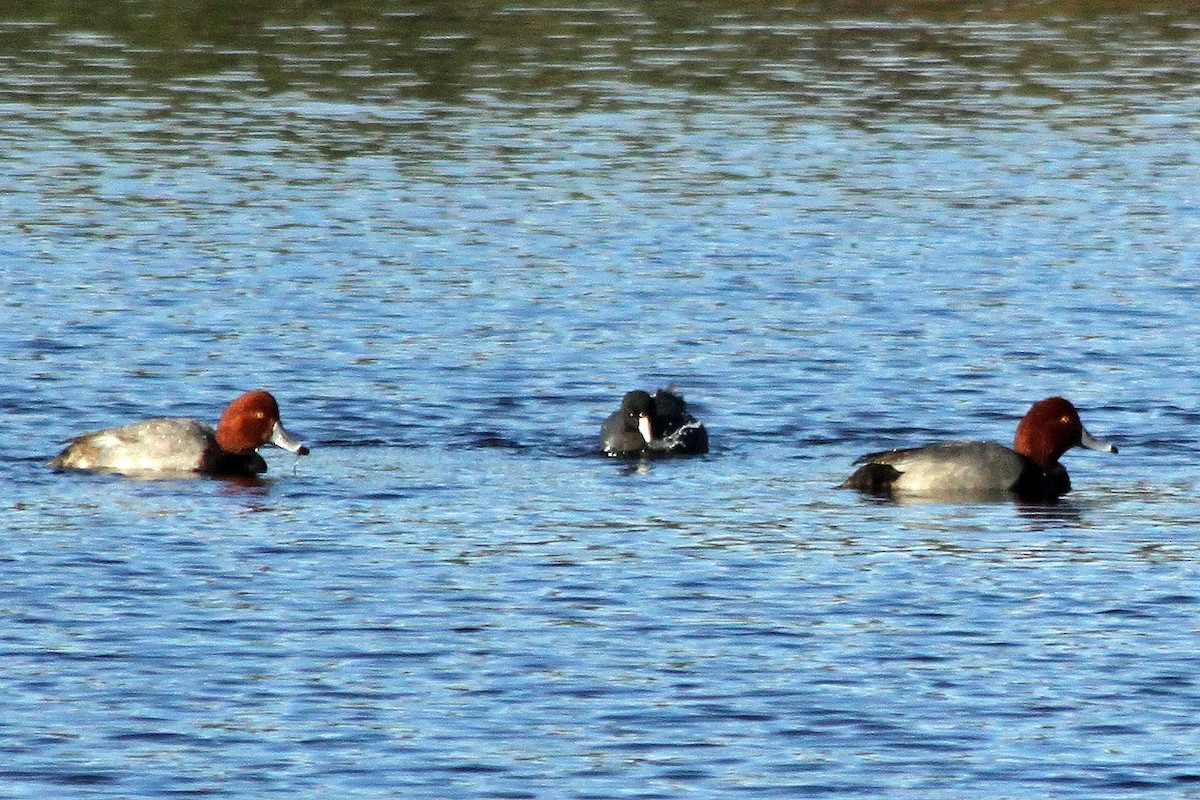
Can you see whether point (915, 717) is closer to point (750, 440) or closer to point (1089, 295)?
point (750, 440)

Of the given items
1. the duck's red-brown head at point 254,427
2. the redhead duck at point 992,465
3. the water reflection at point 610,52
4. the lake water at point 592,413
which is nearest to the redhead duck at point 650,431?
the lake water at point 592,413

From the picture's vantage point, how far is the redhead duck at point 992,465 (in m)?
17.4

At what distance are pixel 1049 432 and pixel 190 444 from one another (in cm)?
595

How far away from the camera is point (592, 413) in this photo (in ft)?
65.6

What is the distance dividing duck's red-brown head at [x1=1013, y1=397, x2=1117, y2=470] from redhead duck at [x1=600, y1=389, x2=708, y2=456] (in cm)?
232

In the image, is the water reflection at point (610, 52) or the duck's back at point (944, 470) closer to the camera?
the duck's back at point (944, 470)

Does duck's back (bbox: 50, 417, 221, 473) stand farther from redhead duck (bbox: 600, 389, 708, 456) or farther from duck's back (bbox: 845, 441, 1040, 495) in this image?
duck's back (bbox: 845, 441, 1040, 495)

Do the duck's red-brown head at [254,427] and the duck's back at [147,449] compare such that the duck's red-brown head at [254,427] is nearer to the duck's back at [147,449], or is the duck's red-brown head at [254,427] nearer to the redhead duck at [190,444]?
the redhead duck at [190,444]

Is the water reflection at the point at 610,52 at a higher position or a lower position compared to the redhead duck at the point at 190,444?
higher

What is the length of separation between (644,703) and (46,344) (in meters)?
11.0

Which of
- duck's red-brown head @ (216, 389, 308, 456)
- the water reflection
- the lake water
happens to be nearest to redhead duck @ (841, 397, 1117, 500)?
the lake water

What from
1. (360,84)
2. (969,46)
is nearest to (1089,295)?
(360,84)

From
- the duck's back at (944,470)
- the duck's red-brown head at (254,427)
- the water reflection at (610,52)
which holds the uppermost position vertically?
the water reflection at (610,52)

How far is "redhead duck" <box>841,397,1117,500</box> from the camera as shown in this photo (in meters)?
17.4
